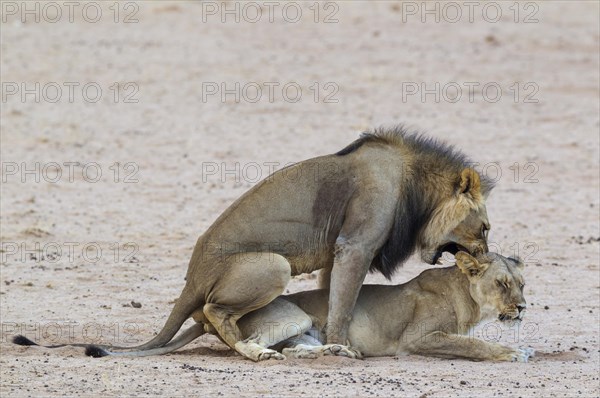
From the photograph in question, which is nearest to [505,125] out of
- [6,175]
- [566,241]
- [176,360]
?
→ [566,241]

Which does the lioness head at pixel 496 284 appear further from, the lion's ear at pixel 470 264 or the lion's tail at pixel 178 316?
the lion's tail at pixel 178 316

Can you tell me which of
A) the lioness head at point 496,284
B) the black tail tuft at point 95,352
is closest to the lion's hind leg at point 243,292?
the black tail tuft at point 95,352

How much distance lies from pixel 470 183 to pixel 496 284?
73 centimetres

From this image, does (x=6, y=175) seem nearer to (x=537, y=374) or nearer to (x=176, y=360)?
(x=176, y=360)

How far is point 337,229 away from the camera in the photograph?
8883 mm

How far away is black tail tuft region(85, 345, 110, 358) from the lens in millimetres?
8406

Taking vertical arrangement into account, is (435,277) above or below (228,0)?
below

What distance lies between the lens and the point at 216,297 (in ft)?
28.4

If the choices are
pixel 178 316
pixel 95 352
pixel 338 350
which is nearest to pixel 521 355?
pixel 338 350

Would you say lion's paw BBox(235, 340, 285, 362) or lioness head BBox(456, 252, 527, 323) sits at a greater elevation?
lioness head BBox(456, 252, 527, 323)

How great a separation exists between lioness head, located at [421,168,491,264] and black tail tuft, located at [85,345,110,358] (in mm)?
2307

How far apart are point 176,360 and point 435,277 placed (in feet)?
6.34

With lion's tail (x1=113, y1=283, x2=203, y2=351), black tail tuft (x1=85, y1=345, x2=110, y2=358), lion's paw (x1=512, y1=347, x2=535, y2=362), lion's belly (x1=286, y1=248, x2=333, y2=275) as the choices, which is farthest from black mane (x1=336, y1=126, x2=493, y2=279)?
black tail tuft (x1=85, y1=345, x2=110, y2=358)

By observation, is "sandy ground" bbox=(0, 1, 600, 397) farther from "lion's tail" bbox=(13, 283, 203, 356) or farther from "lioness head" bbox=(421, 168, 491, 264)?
"lioness head" bbox=(421, 168, 491, 264)
